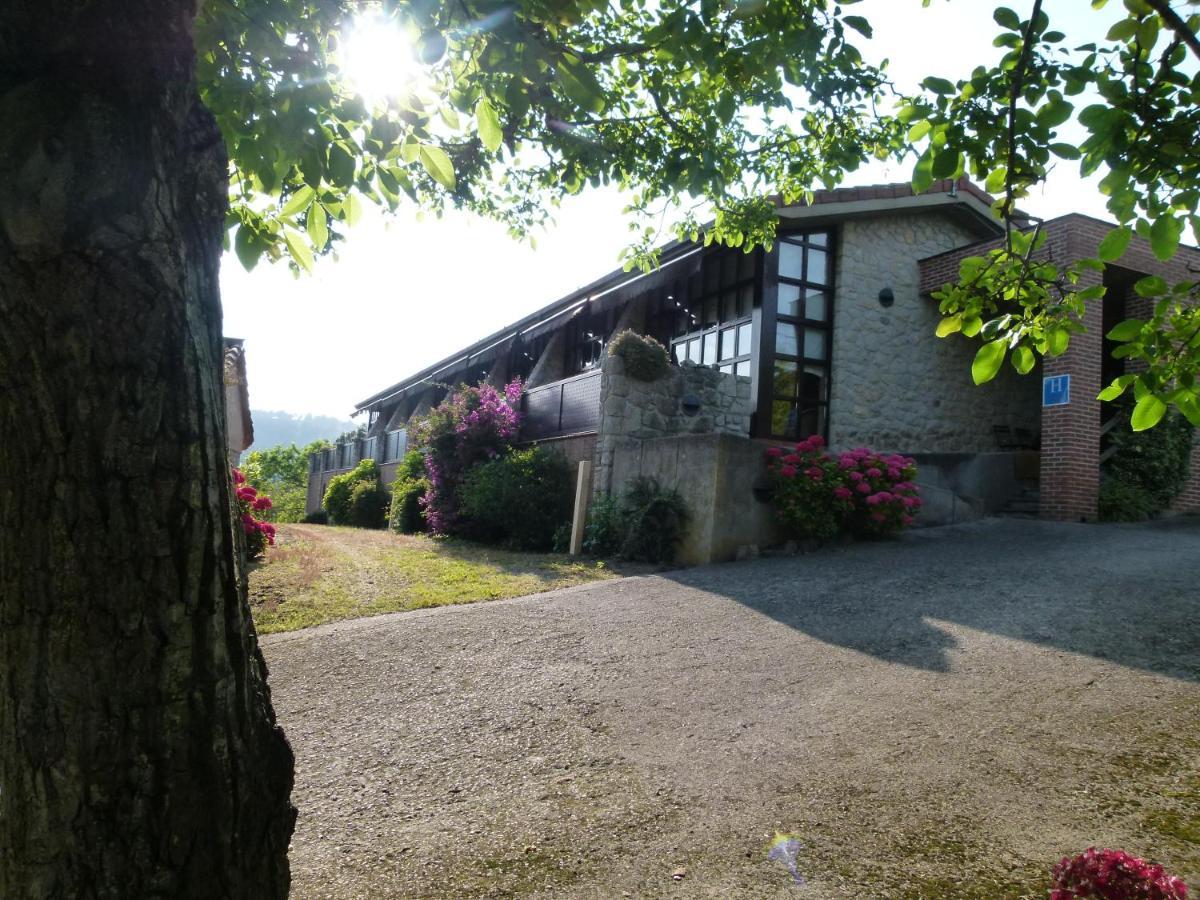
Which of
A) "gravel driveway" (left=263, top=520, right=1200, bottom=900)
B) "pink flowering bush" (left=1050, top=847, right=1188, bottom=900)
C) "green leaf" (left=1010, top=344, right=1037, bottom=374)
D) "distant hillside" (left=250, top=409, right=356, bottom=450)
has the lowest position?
"gravel driveway" (left=263, top=520, right=1200, bottom=900)

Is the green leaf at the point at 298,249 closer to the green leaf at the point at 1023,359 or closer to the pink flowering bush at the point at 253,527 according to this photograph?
the green leaf at the point at 1023,359

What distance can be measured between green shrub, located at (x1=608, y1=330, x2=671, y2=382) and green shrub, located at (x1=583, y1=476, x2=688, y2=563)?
5.20 ft

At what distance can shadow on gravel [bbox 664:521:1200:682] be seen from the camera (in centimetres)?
454

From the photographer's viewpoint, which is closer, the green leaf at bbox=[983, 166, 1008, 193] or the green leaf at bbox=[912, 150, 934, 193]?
the green leaf at bbox=[912, 150, 934, 193]

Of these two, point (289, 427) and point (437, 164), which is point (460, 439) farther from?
point (289, 427)

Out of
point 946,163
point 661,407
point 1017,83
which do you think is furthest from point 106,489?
point 661,407

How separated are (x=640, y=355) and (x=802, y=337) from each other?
390 cm

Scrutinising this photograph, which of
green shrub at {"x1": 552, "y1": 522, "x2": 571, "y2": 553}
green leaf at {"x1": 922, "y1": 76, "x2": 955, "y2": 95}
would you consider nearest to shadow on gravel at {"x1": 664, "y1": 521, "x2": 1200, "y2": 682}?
green shrub at {"x1": 552, "y1": 522, "x2": 571, "y2": 553}

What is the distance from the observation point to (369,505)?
18.7 metres

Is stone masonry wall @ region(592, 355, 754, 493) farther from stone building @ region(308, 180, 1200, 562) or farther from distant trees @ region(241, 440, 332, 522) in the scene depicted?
distant trees @ region(241, 440, 332, 522)

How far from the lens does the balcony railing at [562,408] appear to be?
1056cm

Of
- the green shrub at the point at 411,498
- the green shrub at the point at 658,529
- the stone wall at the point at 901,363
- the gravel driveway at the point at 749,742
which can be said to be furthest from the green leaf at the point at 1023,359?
the green shrub at the point at 411,498

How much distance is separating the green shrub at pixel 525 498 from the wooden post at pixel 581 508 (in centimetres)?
74

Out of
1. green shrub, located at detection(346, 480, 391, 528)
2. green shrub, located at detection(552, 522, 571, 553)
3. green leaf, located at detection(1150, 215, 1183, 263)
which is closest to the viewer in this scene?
green leaf, located at detection(1150, 215, 1183, 263)
